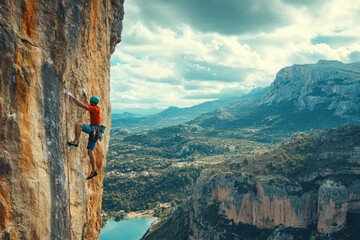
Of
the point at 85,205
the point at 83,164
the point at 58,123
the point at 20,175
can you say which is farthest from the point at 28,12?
the point at 85,205

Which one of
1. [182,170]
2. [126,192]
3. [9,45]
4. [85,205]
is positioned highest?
[9,45]

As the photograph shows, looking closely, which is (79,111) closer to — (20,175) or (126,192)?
(20,175)

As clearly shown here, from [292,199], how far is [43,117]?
164 ft

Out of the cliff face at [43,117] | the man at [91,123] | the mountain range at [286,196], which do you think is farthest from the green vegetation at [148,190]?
the cliff face at [43,117]

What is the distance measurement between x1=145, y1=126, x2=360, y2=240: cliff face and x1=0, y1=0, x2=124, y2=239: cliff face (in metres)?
46.9

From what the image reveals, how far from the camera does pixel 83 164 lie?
10336 millimetres

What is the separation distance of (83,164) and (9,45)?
17.1ft

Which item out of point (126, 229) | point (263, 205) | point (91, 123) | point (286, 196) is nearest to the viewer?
point (91, 123)

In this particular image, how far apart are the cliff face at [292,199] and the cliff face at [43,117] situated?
154ft

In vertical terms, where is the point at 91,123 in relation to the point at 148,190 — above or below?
above

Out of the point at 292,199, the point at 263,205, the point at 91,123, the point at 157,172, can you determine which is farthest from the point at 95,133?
the point at 157,172

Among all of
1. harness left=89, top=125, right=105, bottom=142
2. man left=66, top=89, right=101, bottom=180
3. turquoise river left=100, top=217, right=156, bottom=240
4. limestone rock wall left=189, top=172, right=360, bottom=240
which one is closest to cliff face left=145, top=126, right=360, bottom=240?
limestone rock wall left=189, top=172, right=360, bottom=240

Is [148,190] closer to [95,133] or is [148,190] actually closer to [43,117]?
[95,133]

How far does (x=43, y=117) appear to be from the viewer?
25.2ft
